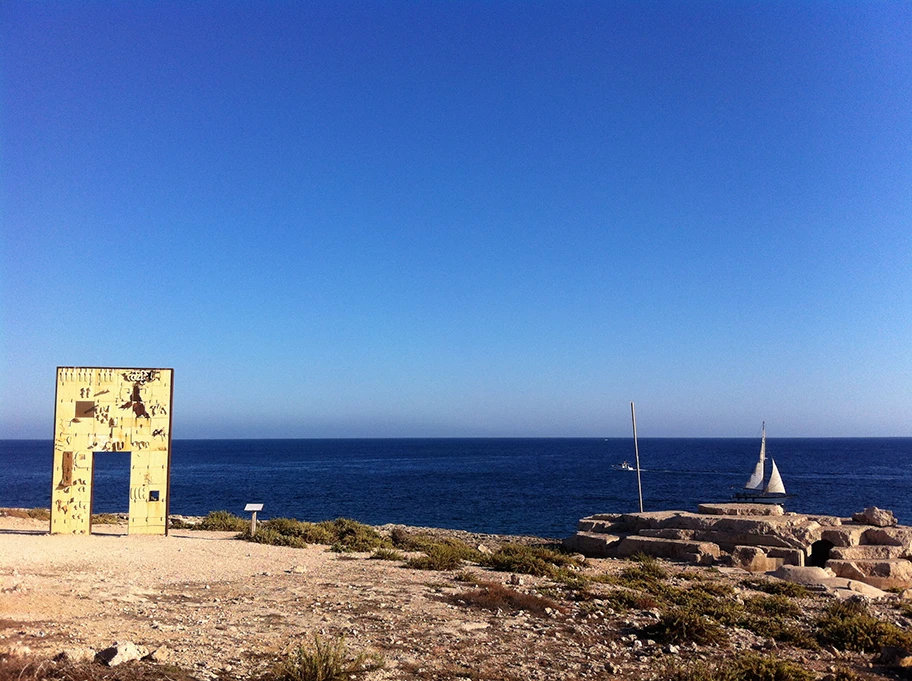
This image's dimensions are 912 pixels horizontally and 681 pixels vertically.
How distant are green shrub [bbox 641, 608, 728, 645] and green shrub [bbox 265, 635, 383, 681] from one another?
13.6 ft

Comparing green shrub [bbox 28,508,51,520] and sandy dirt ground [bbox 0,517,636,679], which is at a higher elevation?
sandy dirt ground [bbox 0,517,636,679]

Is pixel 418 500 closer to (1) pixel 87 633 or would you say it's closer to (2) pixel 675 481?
(2) pixel 675 481

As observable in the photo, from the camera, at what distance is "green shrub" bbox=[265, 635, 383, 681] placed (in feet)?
23.5

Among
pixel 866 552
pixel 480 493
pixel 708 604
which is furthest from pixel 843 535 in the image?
pixel 480 493

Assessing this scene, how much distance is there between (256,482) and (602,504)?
1743 inches

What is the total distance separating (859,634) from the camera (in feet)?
32.3

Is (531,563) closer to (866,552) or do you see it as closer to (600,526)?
(600,526)

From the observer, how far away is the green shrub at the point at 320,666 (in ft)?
23.5

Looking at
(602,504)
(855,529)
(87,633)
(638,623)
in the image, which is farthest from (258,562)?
(602,504)

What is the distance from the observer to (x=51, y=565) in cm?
1400

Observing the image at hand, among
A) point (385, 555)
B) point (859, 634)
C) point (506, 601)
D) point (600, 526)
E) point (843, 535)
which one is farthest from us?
point (600, 526)

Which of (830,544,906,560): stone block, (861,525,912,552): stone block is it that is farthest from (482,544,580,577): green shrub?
(861,525,912,552): stone block

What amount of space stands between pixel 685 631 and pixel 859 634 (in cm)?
265

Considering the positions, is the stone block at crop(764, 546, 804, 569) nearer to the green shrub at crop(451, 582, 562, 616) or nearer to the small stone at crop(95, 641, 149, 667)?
the green shrub at crop(451, 582, 562, 616)
